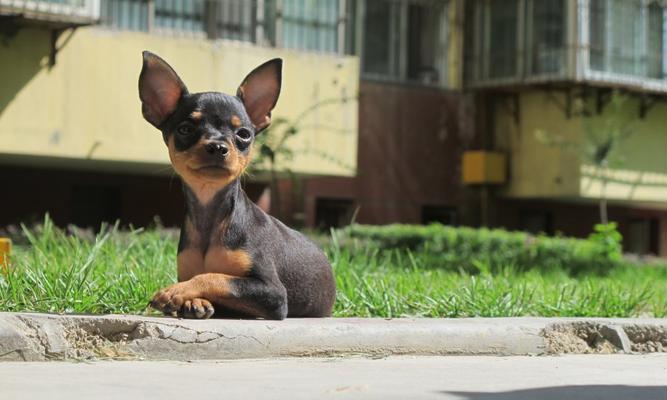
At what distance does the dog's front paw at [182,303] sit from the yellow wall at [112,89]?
425 inches

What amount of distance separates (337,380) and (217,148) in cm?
166

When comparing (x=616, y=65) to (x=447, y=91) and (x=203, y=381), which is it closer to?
(x=447, y=91)

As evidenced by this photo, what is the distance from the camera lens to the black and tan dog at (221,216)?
6902 millimetres

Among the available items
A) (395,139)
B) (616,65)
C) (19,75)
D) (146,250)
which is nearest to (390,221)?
(395,139)

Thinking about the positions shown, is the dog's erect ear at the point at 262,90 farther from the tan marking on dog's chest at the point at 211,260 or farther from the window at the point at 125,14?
the window at the point at 125,14

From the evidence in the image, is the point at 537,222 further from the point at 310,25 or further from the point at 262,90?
the point at 262,90

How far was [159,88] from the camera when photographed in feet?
23.9

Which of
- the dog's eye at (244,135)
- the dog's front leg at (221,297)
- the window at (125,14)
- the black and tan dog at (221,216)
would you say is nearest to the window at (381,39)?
the window at (125,14)

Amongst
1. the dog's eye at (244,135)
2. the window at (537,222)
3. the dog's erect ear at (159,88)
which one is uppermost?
the dog's erect ear at (159,88)

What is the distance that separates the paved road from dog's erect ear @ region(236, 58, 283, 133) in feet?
5.33

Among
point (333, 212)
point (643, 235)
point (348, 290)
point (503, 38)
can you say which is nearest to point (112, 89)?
point (333, 212)

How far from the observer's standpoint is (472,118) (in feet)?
83.4

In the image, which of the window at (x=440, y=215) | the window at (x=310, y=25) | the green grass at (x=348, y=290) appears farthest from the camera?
the window at (x=440, y=215)

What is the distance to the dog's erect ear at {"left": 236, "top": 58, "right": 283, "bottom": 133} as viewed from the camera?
753 cm
